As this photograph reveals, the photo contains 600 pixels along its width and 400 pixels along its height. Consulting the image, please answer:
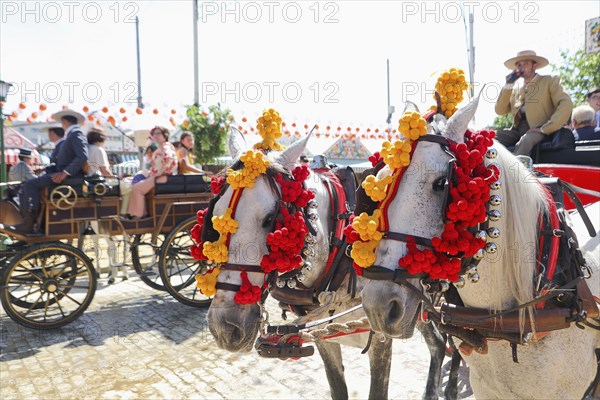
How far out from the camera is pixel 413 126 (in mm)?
1876

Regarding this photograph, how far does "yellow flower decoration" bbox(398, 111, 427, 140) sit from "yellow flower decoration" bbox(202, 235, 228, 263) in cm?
114

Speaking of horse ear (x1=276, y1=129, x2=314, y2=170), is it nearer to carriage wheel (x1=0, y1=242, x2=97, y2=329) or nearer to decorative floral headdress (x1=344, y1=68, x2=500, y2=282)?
decorative floral headdress (x1=344, y1=68, x2=500, y2=282)

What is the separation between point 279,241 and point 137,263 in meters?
4.83

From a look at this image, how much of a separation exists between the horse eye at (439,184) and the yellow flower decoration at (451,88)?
41 centimetres

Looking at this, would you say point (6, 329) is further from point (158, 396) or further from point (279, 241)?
point (279, 241)

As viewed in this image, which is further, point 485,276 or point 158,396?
point 158,396

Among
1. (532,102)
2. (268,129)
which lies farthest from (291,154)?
(532,102)

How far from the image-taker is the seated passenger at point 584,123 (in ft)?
16.5

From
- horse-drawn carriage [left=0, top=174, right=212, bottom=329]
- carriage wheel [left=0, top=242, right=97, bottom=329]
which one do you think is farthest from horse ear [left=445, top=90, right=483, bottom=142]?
carriage wheel [left=0, top=242, right=97, bottom=329]

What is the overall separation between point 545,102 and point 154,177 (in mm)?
5019

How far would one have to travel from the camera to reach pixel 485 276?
78.4 inches

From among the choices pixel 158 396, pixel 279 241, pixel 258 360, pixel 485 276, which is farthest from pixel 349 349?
pixel 485 276

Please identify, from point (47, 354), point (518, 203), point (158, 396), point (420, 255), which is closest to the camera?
point (420, 255)

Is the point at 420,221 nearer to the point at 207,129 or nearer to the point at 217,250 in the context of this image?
the point at 217,250
